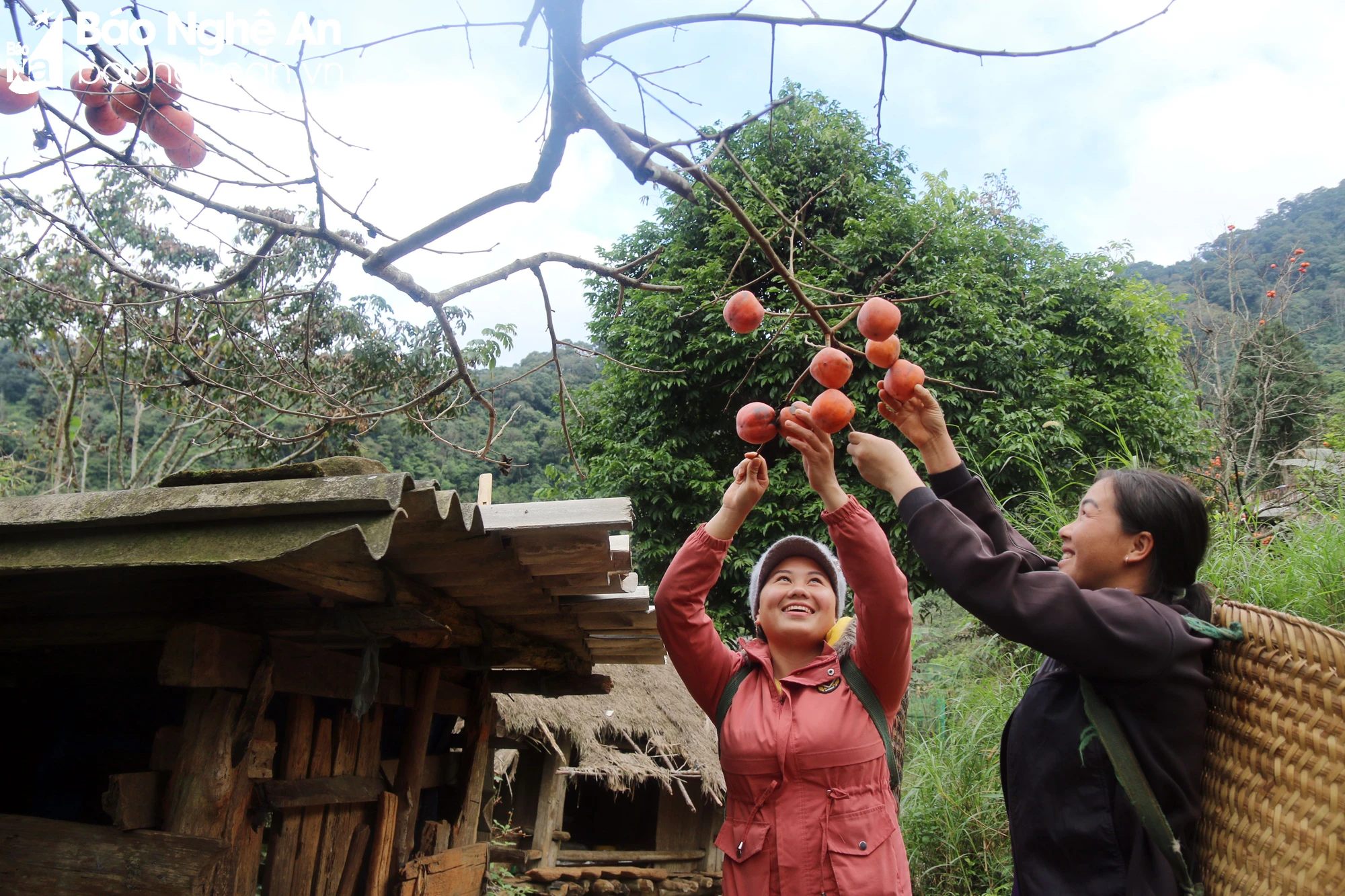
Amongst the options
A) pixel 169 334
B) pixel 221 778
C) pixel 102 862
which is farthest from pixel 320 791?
pixel 169 334

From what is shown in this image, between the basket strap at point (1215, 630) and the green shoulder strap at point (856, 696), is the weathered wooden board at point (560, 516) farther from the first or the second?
the basket strap at point (1215, 630)

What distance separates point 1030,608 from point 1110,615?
0.11 m

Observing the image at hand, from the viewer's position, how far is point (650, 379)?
26.6ft

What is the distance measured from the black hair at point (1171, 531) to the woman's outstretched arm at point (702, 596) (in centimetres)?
72

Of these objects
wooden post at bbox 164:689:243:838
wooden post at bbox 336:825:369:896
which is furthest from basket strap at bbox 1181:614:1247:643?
wooden post at bbox 336:825:369:896

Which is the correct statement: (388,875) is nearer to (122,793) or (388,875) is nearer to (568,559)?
(122,793)

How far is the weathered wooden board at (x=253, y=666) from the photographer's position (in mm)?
2139

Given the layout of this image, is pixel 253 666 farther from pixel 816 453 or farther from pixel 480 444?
pixel 480 444

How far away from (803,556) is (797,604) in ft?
0.49

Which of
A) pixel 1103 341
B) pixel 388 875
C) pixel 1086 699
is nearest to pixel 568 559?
pixel 1086 699

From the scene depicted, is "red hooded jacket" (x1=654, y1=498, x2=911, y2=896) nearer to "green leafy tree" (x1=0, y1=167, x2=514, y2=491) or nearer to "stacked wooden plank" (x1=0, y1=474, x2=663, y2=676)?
"stacked wooden plank" (x1=0, y1=474, x2=663, y2=676)

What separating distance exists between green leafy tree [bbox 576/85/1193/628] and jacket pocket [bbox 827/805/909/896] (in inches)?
177

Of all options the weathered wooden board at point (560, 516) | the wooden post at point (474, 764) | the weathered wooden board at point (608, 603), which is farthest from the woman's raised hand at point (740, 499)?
the wooden post at point (474, 764)

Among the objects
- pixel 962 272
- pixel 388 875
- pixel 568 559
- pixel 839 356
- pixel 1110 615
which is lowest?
pixel 388 875
